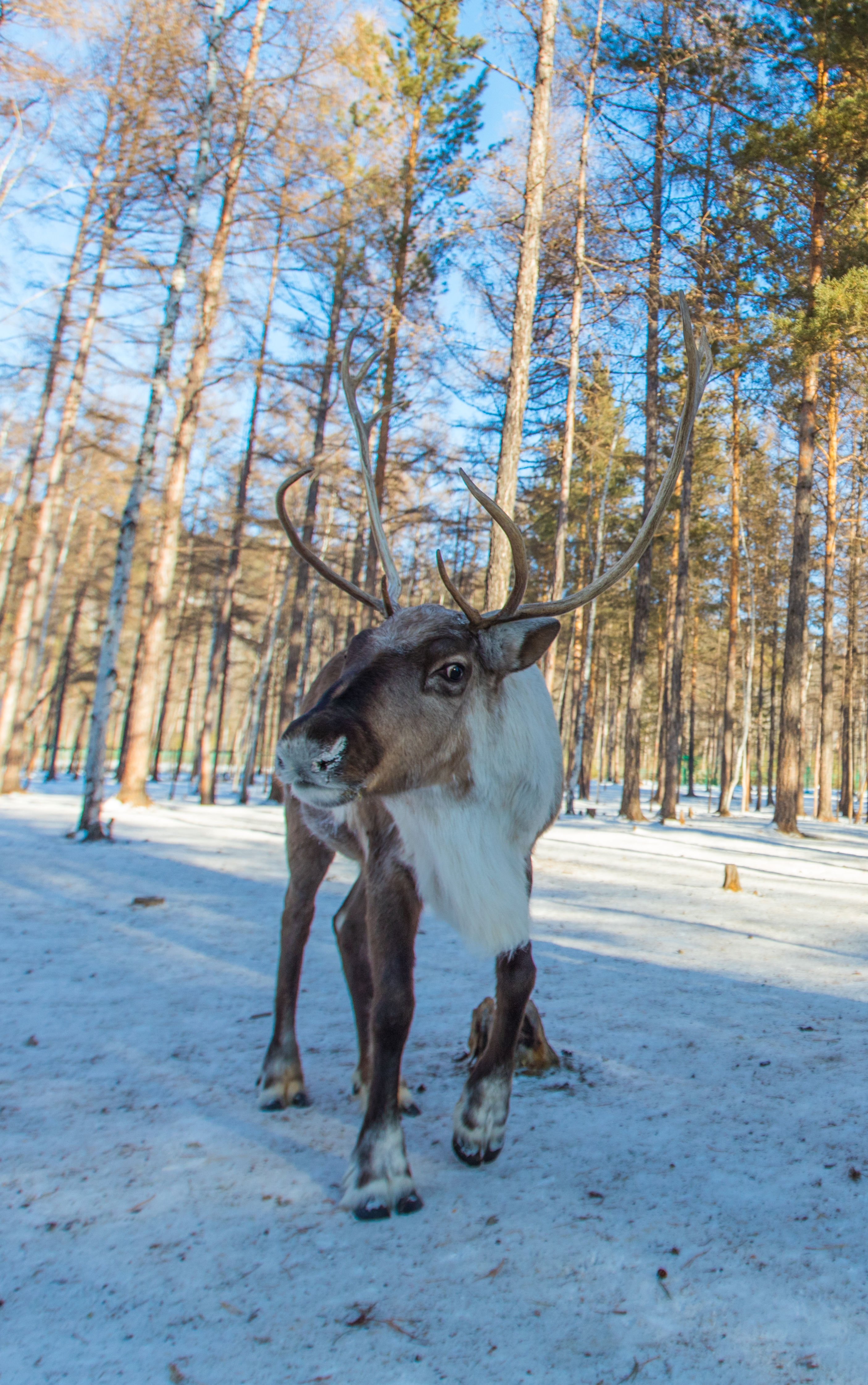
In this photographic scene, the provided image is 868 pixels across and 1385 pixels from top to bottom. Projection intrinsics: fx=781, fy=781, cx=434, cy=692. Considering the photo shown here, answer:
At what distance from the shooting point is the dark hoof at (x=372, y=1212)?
2105 mm

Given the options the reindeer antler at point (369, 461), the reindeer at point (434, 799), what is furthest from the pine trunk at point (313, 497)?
the reindeer at point (434, 799)

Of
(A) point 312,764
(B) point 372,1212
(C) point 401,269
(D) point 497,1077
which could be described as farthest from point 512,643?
(C) point 401,269

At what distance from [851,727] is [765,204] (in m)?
17.3

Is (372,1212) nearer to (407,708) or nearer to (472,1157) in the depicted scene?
(472,1157)

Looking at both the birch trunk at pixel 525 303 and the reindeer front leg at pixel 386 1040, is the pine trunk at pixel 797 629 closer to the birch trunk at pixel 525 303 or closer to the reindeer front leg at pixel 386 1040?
Answer: the birch trunk at pixel 525 303

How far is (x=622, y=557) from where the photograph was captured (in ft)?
9.10

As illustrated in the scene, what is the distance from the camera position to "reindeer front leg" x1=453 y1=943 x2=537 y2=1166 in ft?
7.99

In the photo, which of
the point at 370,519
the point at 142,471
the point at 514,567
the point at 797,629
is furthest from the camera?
the point at 797,629

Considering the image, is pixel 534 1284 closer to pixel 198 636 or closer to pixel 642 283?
pixel 642 283

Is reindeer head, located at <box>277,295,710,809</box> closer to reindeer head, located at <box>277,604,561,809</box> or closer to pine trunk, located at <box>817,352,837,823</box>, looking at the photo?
reindeer head, located at <box>277,604,561,809</box>

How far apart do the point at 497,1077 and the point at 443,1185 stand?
1.13 feet

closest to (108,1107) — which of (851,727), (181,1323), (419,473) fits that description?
(181,1323)

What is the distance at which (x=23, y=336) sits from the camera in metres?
15.5

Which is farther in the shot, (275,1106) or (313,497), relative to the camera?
(313,497)
